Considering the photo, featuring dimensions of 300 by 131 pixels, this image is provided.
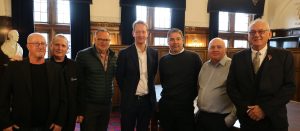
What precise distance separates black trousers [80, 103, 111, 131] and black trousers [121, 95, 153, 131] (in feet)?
0.69

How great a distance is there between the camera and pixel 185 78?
2.68 meters

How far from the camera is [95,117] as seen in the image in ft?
9.21

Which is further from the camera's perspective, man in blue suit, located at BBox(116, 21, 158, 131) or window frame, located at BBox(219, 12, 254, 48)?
window frame, located at BBox(219, 12, 254, 48)

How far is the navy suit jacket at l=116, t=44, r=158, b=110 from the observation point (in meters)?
2.80

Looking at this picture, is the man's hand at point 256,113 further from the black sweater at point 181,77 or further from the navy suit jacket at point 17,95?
the navy suit jacket at point 17,95

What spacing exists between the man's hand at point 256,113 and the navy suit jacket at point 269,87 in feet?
0.10

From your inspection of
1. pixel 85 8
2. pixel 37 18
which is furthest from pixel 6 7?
pixel 85 8

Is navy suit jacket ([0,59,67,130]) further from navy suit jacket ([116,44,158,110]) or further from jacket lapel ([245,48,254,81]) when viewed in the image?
jacket lapel ([245,48,254,81])

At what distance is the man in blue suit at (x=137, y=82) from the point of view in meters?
2.80

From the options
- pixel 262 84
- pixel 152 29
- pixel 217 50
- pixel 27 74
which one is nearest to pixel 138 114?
pixel 217 50

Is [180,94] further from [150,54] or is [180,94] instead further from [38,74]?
[38,74]

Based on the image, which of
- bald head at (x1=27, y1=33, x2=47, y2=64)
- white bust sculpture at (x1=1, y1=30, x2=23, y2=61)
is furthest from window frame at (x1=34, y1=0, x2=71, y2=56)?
bald head at (x1=27, y1=33, x2=47, y2=64)

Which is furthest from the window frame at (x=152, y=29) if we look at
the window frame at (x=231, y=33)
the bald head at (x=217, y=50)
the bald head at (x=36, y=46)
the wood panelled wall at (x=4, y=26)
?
the bald head at (x=36, y=46)

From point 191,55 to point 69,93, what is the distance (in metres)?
1.28
